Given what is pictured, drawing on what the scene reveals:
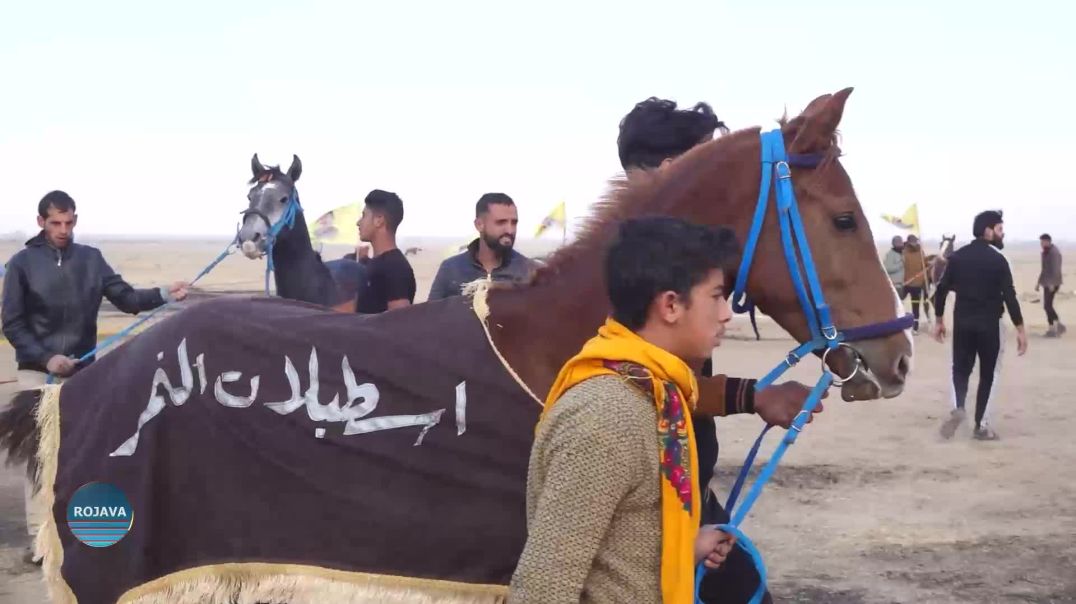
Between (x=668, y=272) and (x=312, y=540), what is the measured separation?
1.38m

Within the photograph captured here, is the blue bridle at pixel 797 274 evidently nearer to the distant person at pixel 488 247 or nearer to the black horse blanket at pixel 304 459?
the black horse blanket at pixel 304 459

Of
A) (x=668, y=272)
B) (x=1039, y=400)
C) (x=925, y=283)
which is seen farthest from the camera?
(x=925, y=283)

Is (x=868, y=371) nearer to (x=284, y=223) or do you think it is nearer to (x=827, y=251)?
(x=827, y=251)

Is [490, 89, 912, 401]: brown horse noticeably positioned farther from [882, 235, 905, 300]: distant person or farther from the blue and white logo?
[882, 235, 905, 300]: distant person

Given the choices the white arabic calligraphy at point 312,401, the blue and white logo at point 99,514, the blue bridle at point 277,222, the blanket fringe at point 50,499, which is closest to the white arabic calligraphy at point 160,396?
the white arabic calligraphy at point 312,401

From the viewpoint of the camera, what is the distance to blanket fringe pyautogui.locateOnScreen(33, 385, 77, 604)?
10.3 ft

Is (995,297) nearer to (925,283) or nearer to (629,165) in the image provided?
(629,165)

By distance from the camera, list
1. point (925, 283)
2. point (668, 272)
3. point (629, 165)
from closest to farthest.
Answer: point (668, 272) < point (629, 165) < point (925, 283)

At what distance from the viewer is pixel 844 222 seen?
285 cm

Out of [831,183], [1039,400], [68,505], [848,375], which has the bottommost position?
[1039,400]

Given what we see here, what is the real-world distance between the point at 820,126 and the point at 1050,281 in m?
18.0

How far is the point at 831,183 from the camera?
9.39 feet

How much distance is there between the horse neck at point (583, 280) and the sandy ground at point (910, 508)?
2.82 m

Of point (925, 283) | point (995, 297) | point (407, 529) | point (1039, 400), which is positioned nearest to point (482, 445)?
point (407, 529)
